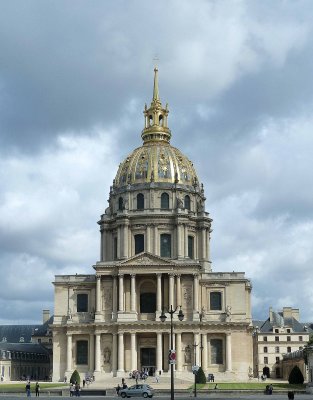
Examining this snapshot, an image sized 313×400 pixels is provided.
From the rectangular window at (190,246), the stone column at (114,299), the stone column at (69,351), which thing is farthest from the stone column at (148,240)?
the stone column at (69,351)

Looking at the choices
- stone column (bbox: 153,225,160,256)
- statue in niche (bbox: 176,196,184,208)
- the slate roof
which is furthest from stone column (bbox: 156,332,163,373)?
the slate roof

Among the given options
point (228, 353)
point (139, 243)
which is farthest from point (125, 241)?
point (228, 353)

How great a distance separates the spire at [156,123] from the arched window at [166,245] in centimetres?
1577

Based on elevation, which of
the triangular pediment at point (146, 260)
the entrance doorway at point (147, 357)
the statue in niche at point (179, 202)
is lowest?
the entrance doorway at point (147, 357)

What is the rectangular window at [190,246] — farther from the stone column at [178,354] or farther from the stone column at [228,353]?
the stone column at [178,354]

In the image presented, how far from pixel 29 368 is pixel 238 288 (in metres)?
38.9

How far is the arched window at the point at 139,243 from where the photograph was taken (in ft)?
341

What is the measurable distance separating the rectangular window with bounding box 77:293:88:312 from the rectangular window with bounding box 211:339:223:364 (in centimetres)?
1682

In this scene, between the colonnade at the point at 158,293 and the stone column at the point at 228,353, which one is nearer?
the stone column at the point at 228,353

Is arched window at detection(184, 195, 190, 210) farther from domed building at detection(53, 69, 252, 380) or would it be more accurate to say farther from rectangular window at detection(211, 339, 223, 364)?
rectangular window at detection(211, 339, 223, 364)

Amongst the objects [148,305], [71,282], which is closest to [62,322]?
[71,282]

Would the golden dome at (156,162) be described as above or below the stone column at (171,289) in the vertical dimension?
above

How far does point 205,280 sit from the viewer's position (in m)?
98.3

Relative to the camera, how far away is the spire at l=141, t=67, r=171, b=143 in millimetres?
112938
